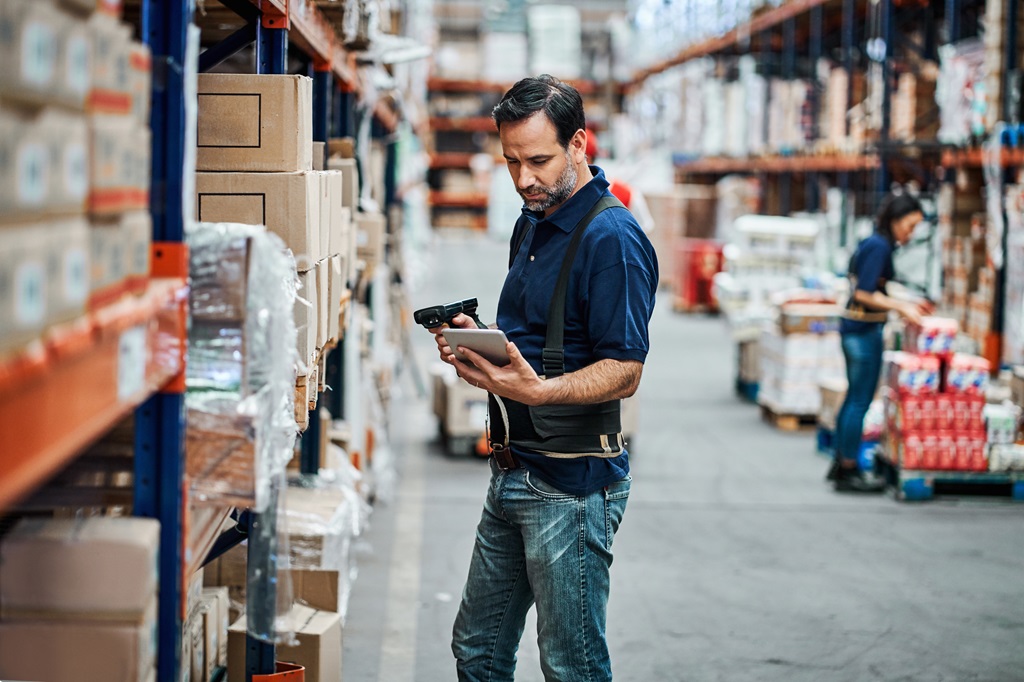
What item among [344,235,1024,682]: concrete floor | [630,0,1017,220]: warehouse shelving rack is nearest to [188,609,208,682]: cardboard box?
[344,235,1024,682]: concrete floor

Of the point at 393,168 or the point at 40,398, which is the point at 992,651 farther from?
the point at 393,168

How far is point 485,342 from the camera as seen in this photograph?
2.70 meters

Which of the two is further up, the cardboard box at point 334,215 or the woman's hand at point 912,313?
the cardboard box at point 334,215

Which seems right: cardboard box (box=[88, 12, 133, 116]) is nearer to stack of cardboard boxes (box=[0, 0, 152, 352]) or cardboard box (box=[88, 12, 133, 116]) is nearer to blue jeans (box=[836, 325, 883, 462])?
stack of cardboard boxes (box=[0, 0, 152, 352])

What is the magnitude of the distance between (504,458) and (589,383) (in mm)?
312

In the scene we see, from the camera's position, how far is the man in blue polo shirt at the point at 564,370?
274 cm

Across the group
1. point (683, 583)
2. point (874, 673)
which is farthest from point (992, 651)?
point (683, 583)

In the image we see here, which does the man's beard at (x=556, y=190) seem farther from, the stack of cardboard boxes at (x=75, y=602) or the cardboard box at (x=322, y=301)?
the stack of cardboard boxes at (x=75, y=602)

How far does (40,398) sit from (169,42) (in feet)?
2.99

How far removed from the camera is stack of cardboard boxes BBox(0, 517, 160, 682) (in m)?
2.03

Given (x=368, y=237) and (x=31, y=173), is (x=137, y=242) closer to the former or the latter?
(x=31, y=173)

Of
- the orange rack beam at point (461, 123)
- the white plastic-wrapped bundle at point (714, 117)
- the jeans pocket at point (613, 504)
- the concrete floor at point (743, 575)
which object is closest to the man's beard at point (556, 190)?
the jeans pocket at point (613, 504)

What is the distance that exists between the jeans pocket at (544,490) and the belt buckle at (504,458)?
7 cm

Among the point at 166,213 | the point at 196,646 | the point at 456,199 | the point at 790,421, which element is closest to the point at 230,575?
the point at 196,646
